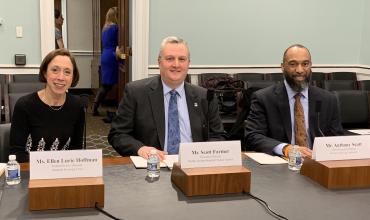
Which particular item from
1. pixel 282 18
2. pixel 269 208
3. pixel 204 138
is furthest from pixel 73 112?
pixel 282 18

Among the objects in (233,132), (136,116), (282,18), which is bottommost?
(233,132)

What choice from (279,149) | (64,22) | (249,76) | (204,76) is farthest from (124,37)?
(279,149)

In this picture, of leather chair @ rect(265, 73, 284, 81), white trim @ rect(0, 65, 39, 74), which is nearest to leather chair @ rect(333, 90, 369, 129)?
leather chair @ rect(265, 73, 284, 81)

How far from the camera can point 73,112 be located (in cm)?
Result: 246

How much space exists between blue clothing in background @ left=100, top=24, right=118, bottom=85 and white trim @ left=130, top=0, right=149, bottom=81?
1444mm

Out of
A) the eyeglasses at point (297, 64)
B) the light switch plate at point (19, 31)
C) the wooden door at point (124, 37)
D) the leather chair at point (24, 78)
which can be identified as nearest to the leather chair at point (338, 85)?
the wooden door at point (124, 37)

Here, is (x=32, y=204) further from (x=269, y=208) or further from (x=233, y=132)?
(x=233, y=132)

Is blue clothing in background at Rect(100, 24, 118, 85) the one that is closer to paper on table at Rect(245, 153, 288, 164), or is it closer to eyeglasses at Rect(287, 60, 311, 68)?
eyeglasses at Rect(287, 60, 311, 68)

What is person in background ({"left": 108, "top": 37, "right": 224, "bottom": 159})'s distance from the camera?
2.51 meters

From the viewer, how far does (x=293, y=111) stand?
104 inches

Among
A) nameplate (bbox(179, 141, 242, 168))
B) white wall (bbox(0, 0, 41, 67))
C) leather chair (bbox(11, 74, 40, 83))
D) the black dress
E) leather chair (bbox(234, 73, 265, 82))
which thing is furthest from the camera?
leather chair (bbox(234, 73, 265, 82))

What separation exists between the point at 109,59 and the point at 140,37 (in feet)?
5.55

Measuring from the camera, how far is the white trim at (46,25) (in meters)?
5.05

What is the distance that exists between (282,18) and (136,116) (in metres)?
3.98
